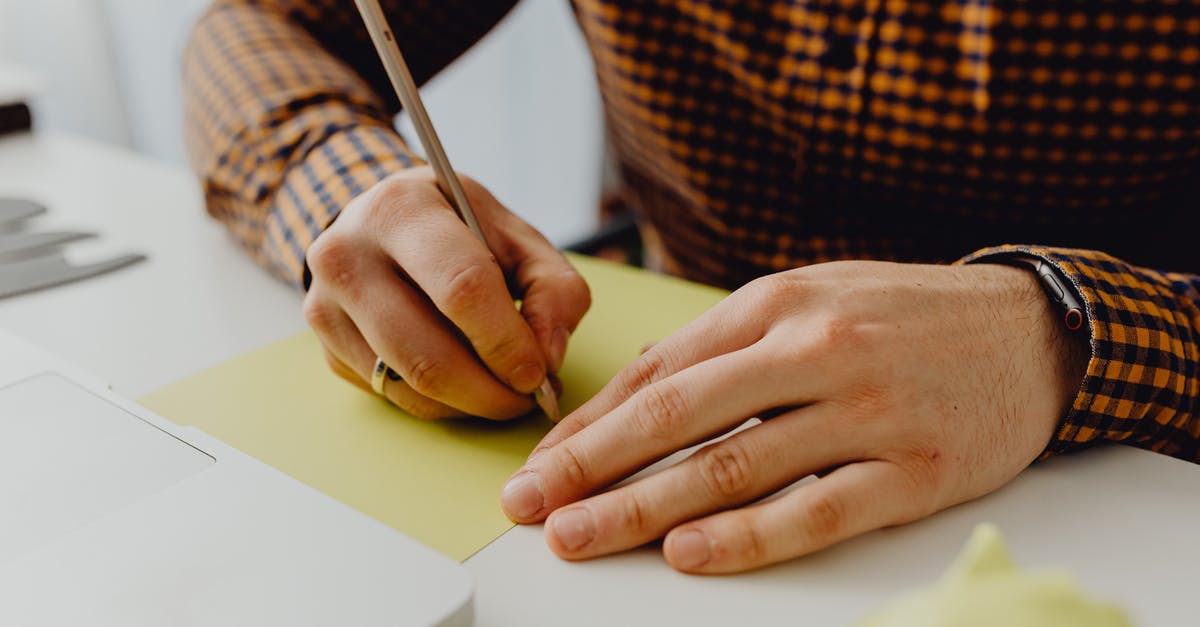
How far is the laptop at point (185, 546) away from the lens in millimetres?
315

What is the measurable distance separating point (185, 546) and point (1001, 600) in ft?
0.95

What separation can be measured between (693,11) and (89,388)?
0.57 metres

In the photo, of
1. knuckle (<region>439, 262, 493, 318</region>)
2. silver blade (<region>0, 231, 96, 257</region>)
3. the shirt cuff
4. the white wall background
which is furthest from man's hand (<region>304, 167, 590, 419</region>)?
the white wall background

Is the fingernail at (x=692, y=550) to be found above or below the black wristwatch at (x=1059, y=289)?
below

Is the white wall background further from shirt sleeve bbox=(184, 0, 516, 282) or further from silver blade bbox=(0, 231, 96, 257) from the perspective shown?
silver blade bbox=(0, 231, 96, 257)

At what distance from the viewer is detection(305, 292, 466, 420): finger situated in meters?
0.50

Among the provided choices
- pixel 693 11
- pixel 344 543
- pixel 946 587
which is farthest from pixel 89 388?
pixel 693 11

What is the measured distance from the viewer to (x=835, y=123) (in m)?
0.75

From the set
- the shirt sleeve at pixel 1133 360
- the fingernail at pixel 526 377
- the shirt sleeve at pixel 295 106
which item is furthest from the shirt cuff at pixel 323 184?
the shirt sleeve at pixel 1133 360

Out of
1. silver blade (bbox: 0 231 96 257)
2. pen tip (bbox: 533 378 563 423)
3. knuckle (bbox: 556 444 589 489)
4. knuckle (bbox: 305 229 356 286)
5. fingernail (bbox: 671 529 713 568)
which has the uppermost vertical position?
knuckle (bbox: 305 229 356 286)

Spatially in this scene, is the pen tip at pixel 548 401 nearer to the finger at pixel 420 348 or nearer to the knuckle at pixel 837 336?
the finger at pixel 420 348

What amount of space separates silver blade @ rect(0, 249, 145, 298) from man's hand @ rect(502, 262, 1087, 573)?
45 centimetres

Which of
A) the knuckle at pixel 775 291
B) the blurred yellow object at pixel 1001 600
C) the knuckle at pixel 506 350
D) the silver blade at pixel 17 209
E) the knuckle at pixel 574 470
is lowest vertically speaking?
the silver blade at pixel 17 209

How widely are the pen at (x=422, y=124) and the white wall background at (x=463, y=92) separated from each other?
0.62m
